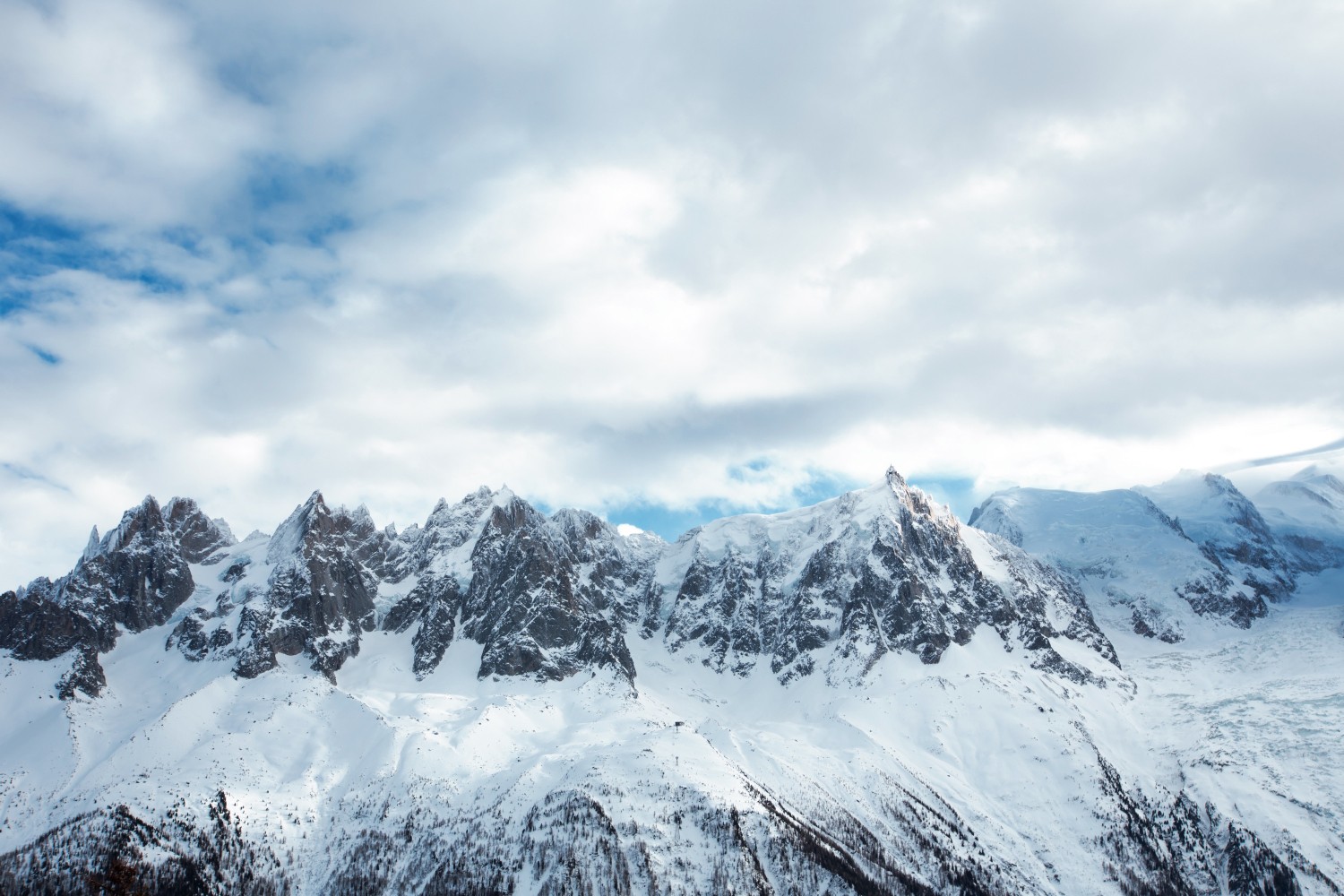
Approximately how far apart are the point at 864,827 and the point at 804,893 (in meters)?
37.4

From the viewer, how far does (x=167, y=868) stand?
15438 centimetres

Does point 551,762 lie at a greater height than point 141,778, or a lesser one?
lesser

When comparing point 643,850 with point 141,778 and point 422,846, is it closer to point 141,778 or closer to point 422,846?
point 422,846

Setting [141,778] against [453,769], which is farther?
[453,769]

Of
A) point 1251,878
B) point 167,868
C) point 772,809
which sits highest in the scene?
point 167,868

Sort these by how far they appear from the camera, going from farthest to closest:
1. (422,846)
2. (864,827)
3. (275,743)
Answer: (275,743) < (864,827) < (422,846)

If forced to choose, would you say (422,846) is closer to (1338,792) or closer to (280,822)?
(280,822)

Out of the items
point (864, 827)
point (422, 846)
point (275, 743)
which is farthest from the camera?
point (275, 743)

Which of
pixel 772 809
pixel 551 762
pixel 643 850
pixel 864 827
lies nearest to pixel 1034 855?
pixel 864 827

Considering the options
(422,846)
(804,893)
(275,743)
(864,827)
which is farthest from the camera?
(275,743)

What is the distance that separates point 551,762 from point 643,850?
1694 inches

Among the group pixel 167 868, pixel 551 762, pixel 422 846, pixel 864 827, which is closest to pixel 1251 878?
pixel 864 827

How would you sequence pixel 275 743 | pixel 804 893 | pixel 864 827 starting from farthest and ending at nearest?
pixel 275 743 → pixel 864 827 → pixel 804 893

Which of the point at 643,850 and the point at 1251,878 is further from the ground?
the point at 643,850
